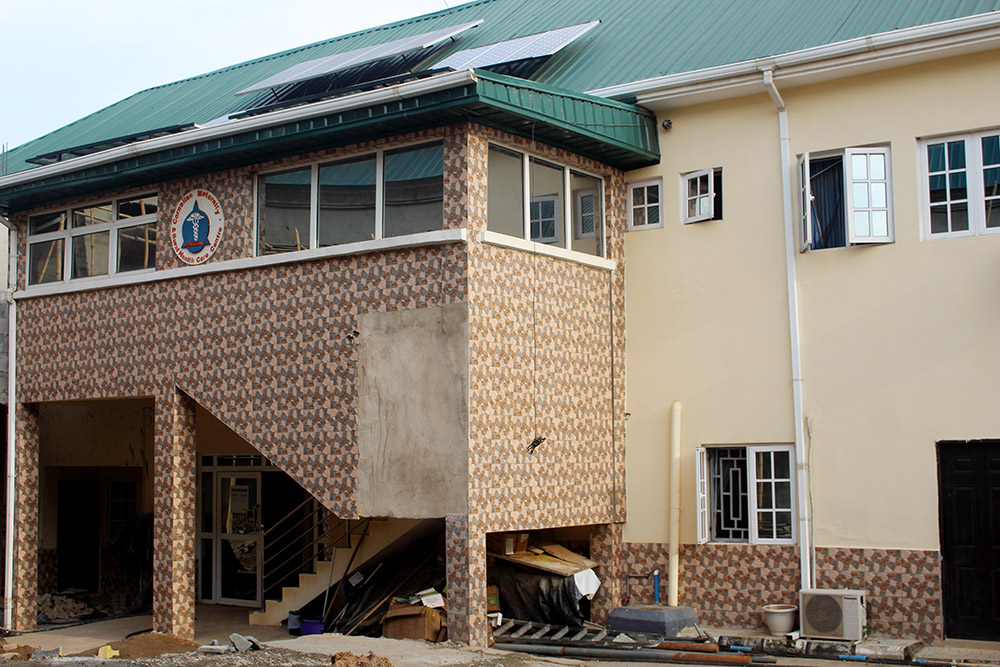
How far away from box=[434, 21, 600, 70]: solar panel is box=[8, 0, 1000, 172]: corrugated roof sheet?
1.01ft

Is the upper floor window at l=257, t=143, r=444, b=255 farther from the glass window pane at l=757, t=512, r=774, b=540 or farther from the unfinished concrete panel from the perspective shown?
the glass window pane at l=757, t=512, r=774, b=540

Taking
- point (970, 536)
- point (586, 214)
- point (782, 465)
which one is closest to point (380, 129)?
point (586, 214)

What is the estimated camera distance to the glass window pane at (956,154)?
1164 centimetres

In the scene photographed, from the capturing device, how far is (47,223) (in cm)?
1517

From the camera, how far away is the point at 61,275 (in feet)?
48.8

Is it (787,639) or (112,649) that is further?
(112,649)

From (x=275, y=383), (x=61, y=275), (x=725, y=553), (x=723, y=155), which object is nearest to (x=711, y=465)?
(x=725, y=553)

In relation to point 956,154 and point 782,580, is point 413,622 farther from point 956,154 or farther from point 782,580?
point 956,154

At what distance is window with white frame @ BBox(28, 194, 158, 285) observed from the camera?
46.0 ft

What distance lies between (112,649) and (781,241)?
903 centimetres

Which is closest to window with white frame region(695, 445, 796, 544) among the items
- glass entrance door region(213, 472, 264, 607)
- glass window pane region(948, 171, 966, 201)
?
glass window pane region(948, 171, 966, 201)

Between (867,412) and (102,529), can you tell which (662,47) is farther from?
(102,529)

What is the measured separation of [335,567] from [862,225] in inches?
305

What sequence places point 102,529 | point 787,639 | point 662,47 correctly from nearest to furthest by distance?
point 787,639 → point 662,47 → point 102,529
